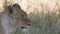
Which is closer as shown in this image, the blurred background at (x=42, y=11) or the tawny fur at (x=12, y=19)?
the tawny fur at (x=12, y=19)

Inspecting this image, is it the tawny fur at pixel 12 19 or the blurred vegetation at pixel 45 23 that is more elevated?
the tawny fur at pixel 12 19

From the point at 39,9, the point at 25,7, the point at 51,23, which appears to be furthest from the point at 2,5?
the point at 51,23

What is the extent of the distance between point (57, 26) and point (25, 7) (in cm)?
34

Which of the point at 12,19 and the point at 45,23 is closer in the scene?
the point at 12,19

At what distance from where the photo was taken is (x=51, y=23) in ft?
6.33

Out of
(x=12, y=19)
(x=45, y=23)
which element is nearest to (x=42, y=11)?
(x=45, y=23)

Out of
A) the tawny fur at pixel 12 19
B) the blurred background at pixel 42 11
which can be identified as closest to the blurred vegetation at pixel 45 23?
the blurred background at pixel 42 11

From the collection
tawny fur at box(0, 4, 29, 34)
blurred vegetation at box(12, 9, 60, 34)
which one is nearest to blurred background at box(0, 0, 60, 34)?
blurred vegetation at box(12, 9, 60, 34)

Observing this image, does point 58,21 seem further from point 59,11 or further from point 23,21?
point 23,21

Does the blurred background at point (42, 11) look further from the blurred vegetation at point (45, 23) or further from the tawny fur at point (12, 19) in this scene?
the tawny fur at point (12, 19)

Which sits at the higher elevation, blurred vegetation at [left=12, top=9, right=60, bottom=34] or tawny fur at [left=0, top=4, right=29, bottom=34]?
tawny fur at [left=0, top=4, right=29, bottom=34]

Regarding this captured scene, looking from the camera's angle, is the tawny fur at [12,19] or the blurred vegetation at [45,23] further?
the blurred vegetation at [45,23]

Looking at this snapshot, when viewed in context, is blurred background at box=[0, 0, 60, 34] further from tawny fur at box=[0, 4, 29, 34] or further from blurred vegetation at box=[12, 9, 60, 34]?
tawny fur at box=[0, 4, 29, 34]

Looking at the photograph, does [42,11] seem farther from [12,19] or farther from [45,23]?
[12,19]
